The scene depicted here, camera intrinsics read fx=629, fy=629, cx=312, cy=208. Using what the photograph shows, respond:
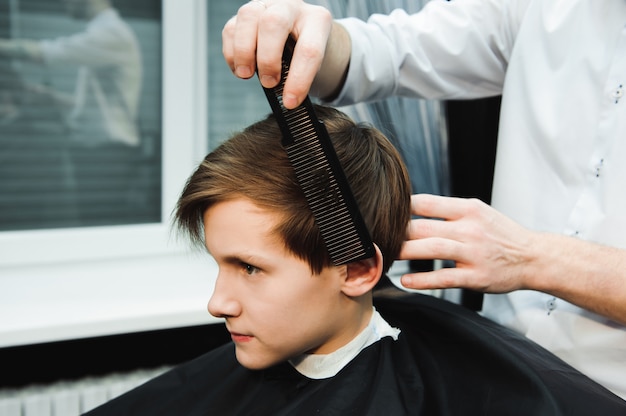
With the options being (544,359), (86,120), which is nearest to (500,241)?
(544,359)

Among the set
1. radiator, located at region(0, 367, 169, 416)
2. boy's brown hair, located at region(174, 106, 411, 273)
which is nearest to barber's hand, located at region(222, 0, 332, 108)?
boy's brown hair, located at region(174, 106, 411, 273)

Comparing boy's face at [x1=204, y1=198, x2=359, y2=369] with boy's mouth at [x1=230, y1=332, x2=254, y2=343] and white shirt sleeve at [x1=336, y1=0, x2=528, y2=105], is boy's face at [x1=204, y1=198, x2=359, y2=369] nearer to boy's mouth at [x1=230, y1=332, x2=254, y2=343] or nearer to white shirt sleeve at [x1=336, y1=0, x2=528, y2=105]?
boy's mouth at [x1=230, y1=332, x2=254, y2=343]

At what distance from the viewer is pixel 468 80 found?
59.3 inches

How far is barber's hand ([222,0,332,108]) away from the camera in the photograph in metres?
0.92

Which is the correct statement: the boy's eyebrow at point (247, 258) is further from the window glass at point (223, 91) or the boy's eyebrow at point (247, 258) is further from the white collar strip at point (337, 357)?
the window glass at point (223, 91)

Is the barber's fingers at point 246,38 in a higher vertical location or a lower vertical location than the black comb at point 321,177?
higher

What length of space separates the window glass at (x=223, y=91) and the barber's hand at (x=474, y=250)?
5.03ft

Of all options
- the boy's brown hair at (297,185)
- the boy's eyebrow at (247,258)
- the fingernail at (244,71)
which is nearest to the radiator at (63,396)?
the boy's brown hair at (297,185)

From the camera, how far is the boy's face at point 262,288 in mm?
1062

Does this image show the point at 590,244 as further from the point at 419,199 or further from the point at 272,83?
the point at 272,83

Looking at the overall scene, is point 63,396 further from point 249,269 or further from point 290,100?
point 290,100

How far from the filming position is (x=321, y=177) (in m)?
0.99

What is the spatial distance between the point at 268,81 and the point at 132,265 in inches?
62.7

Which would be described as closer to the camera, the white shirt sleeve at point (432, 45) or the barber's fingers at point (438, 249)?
the barber's fingers at point (438, 249)
